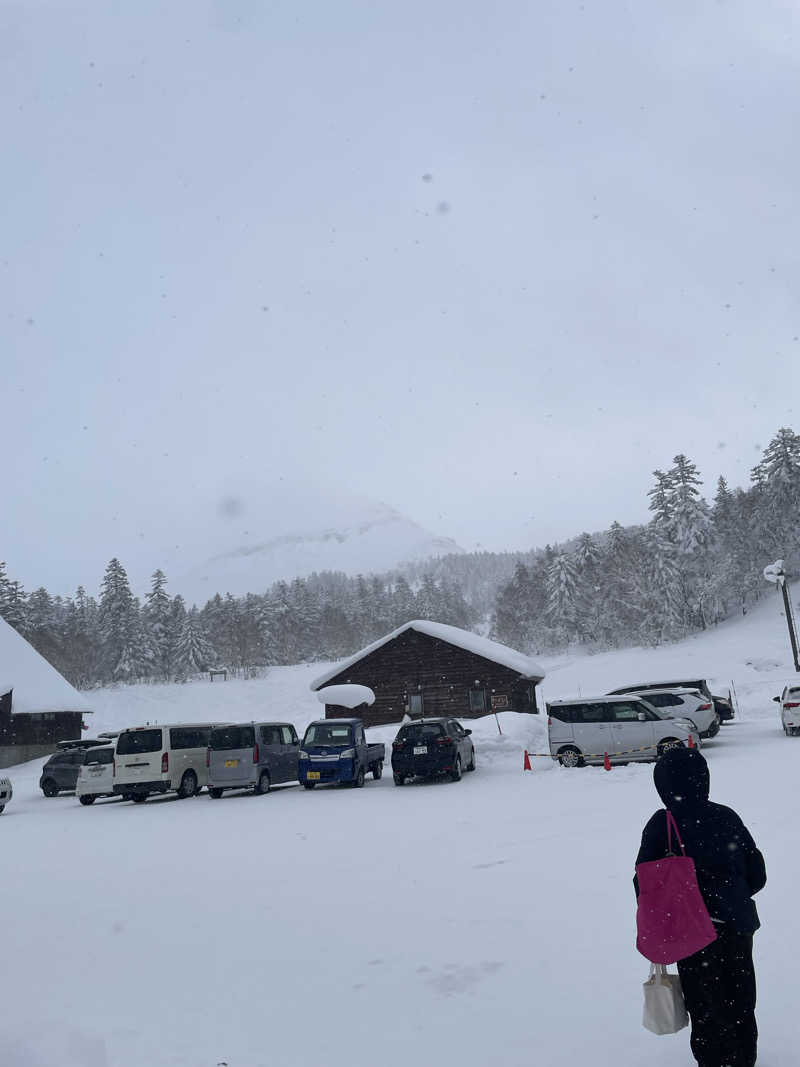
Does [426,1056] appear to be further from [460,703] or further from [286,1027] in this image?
[460,703]

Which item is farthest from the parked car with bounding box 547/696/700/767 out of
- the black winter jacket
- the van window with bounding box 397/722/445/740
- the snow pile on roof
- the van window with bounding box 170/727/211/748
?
the black winter jacket

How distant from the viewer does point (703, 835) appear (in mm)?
4152

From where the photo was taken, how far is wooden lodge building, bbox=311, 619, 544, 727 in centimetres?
3869

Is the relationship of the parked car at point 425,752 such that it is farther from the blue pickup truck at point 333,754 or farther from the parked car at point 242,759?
the parked car at point 242,759

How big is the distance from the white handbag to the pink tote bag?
3.6 inches

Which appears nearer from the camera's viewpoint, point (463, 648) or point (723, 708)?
point (723, 708)

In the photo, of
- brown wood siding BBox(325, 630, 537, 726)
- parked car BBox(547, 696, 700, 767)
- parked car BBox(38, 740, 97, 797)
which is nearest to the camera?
parked car BBox(547, 696, 700, 767)

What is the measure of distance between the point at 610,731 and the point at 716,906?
19.2m

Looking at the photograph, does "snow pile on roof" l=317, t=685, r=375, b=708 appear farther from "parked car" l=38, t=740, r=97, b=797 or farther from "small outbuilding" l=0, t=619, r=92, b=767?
"parked car" l=38, t=740, r=97, b=797

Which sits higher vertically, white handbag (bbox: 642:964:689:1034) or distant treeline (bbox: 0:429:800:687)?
distant treeline (bbox: 0:429:800:687)

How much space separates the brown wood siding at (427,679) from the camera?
3884 cm

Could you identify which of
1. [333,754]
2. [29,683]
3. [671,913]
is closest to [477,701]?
[333,754]

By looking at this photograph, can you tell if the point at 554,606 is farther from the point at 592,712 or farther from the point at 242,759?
the point at 242,759

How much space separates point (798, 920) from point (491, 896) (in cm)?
283
